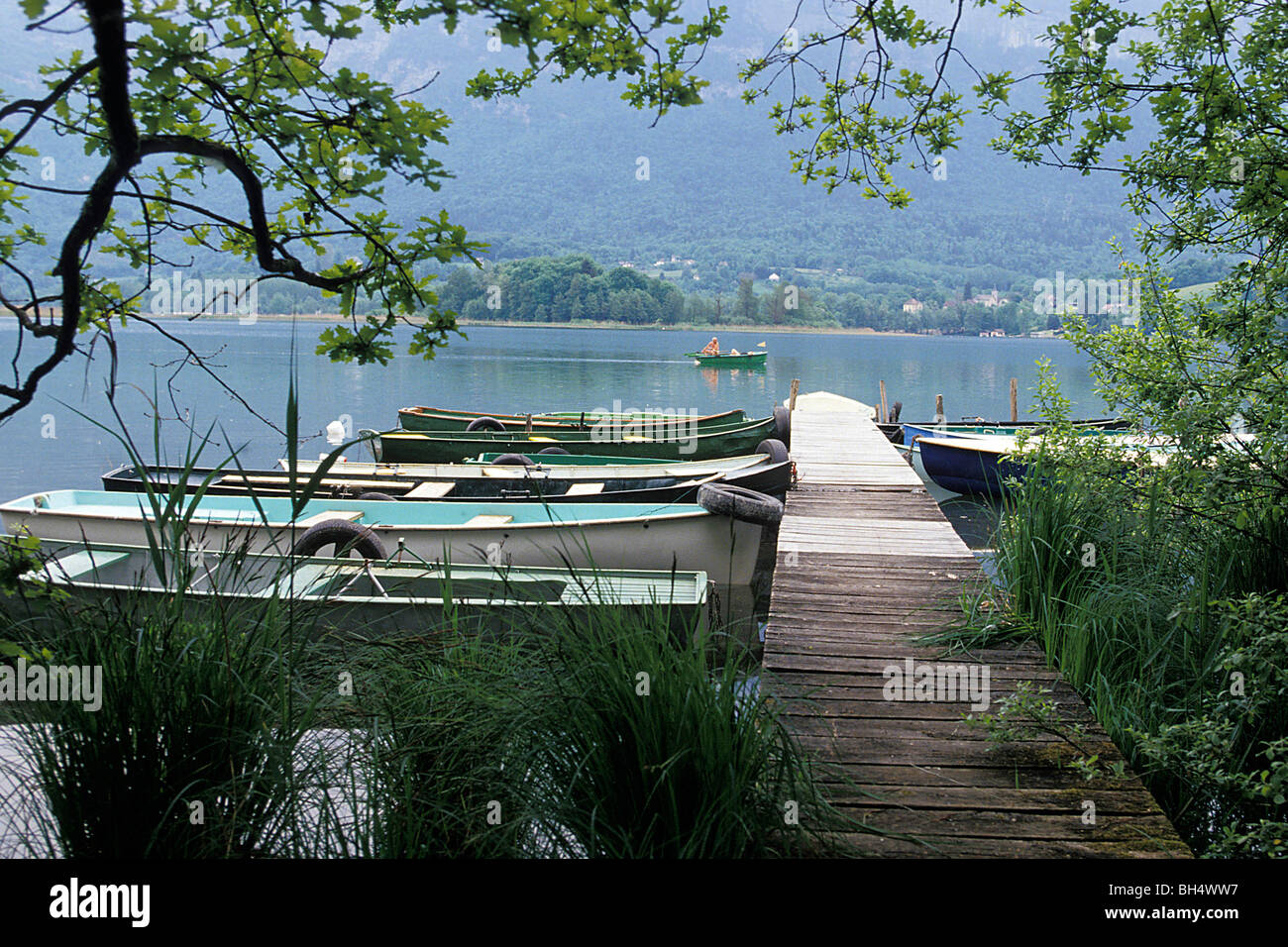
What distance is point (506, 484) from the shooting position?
10414mm

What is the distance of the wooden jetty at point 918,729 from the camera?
2.55 m

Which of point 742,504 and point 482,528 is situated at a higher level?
point 742,504

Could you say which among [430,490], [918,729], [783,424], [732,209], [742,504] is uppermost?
[732,209]

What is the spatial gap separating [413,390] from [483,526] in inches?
1239

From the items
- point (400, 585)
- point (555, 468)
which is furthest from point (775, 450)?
point (400, 585)

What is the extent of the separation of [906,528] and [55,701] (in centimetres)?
573

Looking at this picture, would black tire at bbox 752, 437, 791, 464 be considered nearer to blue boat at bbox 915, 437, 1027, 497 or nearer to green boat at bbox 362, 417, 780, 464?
green boat at bbox 362, 417, 780, 464

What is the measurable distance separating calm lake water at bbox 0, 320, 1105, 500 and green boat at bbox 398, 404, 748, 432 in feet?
7.36

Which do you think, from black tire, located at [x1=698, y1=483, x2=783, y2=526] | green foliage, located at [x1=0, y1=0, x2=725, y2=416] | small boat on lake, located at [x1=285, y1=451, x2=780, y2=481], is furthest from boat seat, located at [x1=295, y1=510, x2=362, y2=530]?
green foliage, located at [x1=0, y1=0, x2=725, y2=416]

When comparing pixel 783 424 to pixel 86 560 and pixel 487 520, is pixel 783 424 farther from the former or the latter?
pixel 86 560

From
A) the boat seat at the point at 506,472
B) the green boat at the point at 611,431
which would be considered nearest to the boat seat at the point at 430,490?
the boat seat at the point at 506,472

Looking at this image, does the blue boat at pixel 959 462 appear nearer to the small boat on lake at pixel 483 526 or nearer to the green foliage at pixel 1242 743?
the small boat on lake at pixel 483 526
